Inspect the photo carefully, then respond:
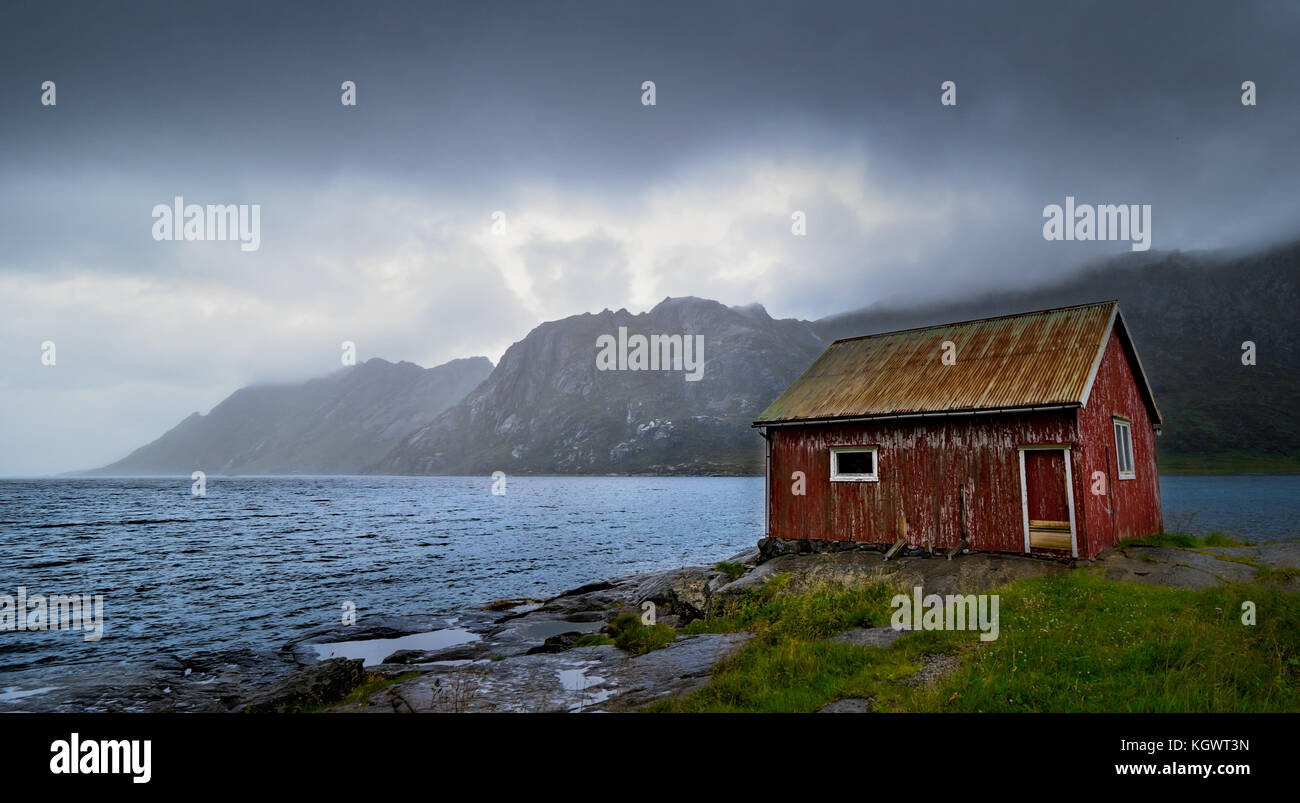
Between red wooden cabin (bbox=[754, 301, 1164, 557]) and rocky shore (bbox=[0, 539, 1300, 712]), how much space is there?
3.93ft

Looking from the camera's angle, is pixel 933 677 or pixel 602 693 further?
pixel 602 693

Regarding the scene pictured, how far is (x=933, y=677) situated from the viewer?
970 cm

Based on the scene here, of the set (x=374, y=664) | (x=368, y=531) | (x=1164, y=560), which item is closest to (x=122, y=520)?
(x=368, y=531)

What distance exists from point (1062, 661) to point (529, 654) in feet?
45.2

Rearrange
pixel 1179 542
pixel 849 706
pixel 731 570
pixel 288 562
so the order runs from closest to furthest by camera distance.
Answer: pixel 849 706
pixel 1179 542
pixel 731 570
pixel 288 562

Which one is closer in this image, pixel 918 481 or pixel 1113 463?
pixel 1113 463

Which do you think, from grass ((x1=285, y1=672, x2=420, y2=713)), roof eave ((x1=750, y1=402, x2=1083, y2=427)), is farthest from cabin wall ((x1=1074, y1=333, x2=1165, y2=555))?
grass ((x1=285, y1=672, x2=420, y2=713))

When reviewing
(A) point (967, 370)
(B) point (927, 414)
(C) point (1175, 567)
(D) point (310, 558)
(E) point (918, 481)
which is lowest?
(D) point (310, 558)

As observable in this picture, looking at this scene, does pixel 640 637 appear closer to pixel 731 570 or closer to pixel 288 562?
pixel 731 570

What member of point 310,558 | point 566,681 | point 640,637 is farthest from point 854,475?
point 310,558

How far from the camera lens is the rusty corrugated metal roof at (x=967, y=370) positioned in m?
20.8

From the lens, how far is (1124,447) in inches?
915
